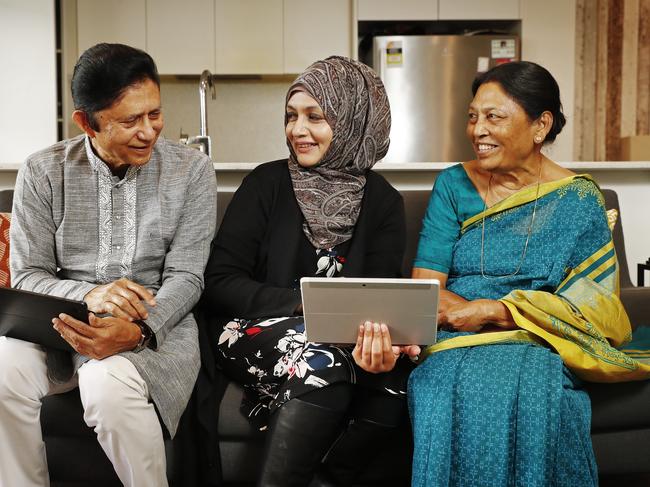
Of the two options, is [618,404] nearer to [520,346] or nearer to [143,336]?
[520,346]

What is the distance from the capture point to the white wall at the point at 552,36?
188 inches

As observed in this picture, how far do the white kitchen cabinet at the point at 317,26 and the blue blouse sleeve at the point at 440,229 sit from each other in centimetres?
315

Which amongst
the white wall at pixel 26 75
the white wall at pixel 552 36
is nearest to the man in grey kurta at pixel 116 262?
the white wall at pixel 26 75

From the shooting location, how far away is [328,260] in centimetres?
181

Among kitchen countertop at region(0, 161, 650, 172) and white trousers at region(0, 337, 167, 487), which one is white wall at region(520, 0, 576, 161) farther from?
white trousers at region(0, 337, 167, 487)

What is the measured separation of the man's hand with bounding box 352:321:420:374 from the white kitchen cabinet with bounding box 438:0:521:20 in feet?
12.4

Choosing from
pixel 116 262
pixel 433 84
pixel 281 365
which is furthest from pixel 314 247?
pixel 433 84

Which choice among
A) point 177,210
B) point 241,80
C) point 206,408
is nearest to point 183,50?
point 241,80

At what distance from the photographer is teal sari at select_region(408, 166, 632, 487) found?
1.43 metres

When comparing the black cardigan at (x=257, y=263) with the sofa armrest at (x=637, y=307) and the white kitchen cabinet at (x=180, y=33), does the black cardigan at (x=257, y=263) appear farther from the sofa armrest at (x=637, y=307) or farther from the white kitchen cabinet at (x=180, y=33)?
the white kitchen cabinet at (x=180, y=33)

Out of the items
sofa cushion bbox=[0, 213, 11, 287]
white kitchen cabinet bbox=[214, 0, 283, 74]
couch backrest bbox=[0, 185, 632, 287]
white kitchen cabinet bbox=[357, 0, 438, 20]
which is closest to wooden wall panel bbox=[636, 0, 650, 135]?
white kitchen cabinet bbox=[357, 0, 438, 20]

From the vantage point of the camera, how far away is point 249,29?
4863 mm

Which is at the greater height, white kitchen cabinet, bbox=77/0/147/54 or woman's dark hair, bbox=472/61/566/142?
white kitchen cabinet, bbox=77/0/147/54

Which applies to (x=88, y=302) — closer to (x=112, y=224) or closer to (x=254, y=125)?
(x=112, y=224)
